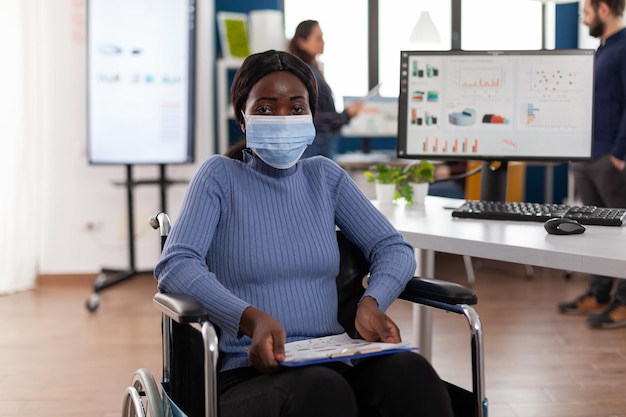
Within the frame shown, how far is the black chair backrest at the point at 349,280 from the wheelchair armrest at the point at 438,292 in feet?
0.38

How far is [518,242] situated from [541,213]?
1.32ft

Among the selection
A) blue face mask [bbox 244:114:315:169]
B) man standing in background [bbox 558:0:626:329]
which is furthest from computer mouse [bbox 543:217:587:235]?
man standing in background [bbox 558:0:626:329]

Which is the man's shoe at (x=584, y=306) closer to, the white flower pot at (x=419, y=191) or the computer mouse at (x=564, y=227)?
the white flower pot at (x=419, y=191)

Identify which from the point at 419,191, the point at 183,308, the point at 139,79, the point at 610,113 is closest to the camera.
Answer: the point at 183,308

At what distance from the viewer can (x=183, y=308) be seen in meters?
1.46

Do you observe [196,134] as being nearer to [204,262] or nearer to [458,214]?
[458,214]

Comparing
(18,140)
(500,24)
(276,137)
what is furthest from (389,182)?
(500,24)

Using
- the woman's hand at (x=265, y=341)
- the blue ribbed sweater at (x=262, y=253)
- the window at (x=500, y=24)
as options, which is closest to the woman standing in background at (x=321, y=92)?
the blue ribbed sweater at (x=262, y=253)

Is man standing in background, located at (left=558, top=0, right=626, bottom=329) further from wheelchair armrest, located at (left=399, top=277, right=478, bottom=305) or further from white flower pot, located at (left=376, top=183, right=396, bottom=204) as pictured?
wheelchair armrest, located at (left=399, top=277, right=478, bottom=305)

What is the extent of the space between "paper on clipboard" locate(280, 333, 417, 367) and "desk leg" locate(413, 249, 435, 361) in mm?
879

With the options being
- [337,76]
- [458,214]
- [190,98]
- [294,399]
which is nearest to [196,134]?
[190,98]

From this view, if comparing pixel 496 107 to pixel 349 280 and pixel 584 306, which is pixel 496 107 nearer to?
pixel 349 280

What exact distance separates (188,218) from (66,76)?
3.53 metres

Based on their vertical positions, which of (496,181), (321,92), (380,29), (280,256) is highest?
(380,29)
